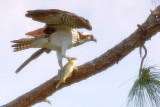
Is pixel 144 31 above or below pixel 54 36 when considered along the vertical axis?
A: below

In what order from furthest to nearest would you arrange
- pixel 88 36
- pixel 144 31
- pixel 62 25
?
1. pixel 88 36
2. pixel 62 25
3. pixel 144 31

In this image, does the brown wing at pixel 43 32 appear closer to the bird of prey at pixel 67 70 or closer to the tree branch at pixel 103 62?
the bird of prey at pixel 67 70

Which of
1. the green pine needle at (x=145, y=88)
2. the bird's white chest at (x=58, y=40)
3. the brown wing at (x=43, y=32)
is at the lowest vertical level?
the green pine needle at (x=145, y=88)

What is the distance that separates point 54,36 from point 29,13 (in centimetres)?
47

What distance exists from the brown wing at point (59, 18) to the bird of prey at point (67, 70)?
297 mm

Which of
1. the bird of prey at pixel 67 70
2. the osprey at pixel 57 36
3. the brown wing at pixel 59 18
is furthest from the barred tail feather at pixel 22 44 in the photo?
the bird of prey at pixel 67 70

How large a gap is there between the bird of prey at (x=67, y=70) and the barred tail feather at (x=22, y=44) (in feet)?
1.25

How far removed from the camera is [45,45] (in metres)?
3.42

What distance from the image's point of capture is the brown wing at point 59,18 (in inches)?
119

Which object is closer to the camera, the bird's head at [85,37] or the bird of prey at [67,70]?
the bird of prey at [67,70]

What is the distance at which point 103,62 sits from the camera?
2.87m

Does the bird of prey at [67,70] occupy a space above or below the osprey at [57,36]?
below

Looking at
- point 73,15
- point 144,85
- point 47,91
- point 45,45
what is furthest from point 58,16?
point 144,85

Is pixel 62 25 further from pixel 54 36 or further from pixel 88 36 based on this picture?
pixel 88 36
